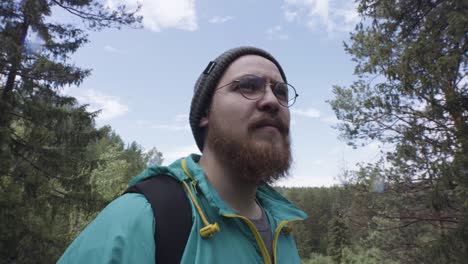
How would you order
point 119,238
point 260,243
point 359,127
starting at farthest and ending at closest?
point 359,127 < point 260,243 < point 119,238

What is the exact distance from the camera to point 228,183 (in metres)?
1.99

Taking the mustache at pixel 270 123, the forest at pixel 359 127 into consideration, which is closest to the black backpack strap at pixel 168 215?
the mustache at pixel 270 123

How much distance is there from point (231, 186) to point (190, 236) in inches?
23.0

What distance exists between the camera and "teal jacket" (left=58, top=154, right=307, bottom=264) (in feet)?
4.32

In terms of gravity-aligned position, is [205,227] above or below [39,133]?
below

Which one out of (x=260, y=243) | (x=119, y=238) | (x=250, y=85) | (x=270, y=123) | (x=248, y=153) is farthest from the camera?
(x=250, y=85)

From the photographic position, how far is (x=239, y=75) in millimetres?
2154

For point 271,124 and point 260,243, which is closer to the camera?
point 260,243

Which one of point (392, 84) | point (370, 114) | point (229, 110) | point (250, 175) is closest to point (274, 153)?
point (250, 175)

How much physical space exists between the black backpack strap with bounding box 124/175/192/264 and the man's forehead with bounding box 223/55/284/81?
2.81 ft

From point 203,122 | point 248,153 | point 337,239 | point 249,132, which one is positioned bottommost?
point 337,239

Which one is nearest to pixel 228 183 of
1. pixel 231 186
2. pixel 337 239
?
pixel 231 186

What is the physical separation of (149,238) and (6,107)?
796cm

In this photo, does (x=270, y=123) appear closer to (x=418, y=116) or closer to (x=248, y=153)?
(x=248, y=153)
